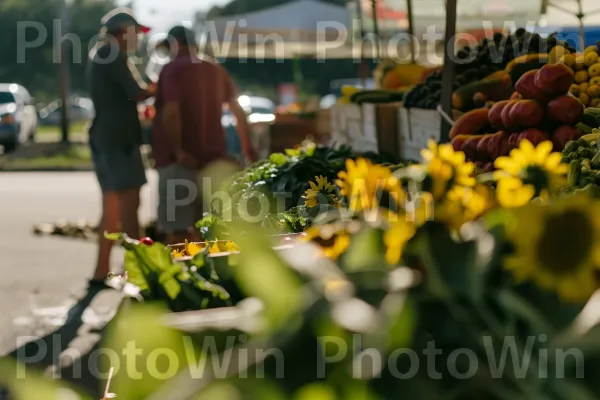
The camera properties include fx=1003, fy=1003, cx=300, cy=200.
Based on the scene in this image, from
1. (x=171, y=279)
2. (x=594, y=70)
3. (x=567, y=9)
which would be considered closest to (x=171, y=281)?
(x=171, y=279)

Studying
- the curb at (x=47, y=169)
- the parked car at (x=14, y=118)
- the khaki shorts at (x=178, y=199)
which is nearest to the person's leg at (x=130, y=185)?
the khaki shorts at (x=178, y=199)

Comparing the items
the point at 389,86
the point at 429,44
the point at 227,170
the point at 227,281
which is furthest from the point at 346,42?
the point at 227,281

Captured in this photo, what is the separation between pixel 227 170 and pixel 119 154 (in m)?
0.68

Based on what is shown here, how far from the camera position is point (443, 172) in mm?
1343

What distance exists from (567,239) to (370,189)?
0.37 metres

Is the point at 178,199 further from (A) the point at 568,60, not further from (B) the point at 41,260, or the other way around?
(A) the point at 568,60

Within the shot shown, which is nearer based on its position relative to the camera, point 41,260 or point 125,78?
point 125,78

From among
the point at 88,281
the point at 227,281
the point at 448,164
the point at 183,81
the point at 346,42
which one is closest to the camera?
the point at 448,164

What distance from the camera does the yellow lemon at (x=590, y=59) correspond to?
14.3ft

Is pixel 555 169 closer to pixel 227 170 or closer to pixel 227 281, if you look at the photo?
pixel 227 281

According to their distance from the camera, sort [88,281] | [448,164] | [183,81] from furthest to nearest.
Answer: [88,281] < [183,81] < [448,164]

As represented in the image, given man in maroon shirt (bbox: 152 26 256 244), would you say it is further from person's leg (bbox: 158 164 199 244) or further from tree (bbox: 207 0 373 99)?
tree (bbox: 207 0 373 99)

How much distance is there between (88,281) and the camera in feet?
22.6

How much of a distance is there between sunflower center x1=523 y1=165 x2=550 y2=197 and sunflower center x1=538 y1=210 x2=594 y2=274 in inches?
12.5
